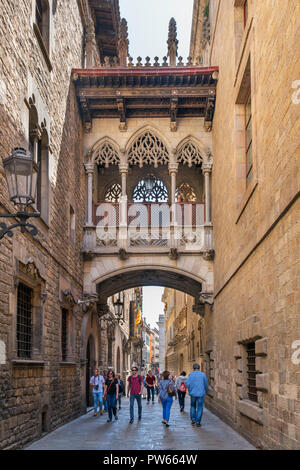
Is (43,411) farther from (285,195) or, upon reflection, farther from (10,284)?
(285,195)

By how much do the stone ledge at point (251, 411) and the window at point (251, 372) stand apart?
0.17 meters

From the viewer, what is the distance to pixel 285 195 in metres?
6.95

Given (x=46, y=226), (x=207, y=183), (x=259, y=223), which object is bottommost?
(x=259, y=223)

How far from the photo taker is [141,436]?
444 inches

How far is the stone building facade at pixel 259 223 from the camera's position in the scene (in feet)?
22.4

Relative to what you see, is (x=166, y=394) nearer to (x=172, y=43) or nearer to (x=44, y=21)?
(x=44, y=21)

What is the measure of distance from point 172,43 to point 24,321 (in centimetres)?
1096

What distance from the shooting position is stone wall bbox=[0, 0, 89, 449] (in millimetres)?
8469

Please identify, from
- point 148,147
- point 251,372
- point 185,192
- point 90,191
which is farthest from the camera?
point 185,192

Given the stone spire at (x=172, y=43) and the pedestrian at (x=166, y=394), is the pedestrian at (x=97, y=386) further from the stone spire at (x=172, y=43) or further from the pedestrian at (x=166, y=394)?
the stone spire at (x=172, y=43)

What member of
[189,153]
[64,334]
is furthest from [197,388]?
[189,153]

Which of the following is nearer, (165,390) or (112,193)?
(165,390)

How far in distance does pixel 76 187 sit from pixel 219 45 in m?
5.34

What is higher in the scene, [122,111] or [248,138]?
[122,111]
